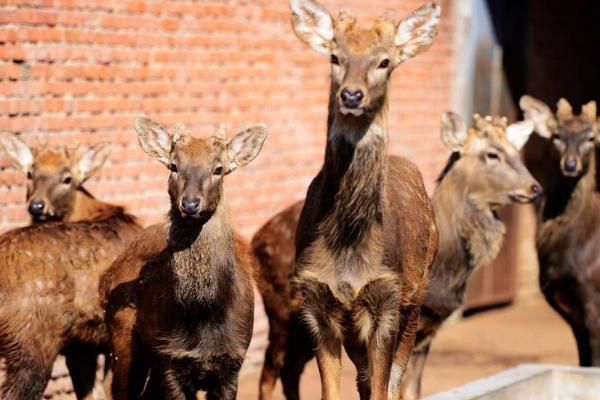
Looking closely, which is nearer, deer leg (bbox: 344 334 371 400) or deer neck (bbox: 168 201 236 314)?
deer neck (bbox: 168 201 236 314)

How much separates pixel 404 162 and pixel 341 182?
5.02ft

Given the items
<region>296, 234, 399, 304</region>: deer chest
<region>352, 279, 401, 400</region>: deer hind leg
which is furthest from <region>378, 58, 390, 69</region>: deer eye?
<region>352, 279, 401, 400</region>: deer hind leg

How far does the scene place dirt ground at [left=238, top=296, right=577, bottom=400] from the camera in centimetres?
1131

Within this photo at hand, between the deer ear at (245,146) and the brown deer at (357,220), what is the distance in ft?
1.36

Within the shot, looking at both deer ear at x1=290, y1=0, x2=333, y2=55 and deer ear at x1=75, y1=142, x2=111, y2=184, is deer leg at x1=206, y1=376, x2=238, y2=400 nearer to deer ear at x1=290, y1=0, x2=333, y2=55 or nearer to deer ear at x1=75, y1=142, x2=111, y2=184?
deer ear at x1=290, y1=0, x2=333, y2=55

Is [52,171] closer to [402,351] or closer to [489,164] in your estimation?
[402,351]

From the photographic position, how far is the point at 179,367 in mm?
7352

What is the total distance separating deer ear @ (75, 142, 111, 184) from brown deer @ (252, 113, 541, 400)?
4.07 ft

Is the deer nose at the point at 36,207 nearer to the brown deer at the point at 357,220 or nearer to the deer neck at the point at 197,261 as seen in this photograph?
the deer neck at the point at 197,261

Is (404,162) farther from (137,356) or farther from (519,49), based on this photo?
(519,49)

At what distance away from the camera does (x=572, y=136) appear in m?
10.5

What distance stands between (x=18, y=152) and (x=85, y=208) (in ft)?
2.15

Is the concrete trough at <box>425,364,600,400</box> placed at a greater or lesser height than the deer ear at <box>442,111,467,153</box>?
lesser

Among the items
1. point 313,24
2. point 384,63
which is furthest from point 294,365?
point 384,63
